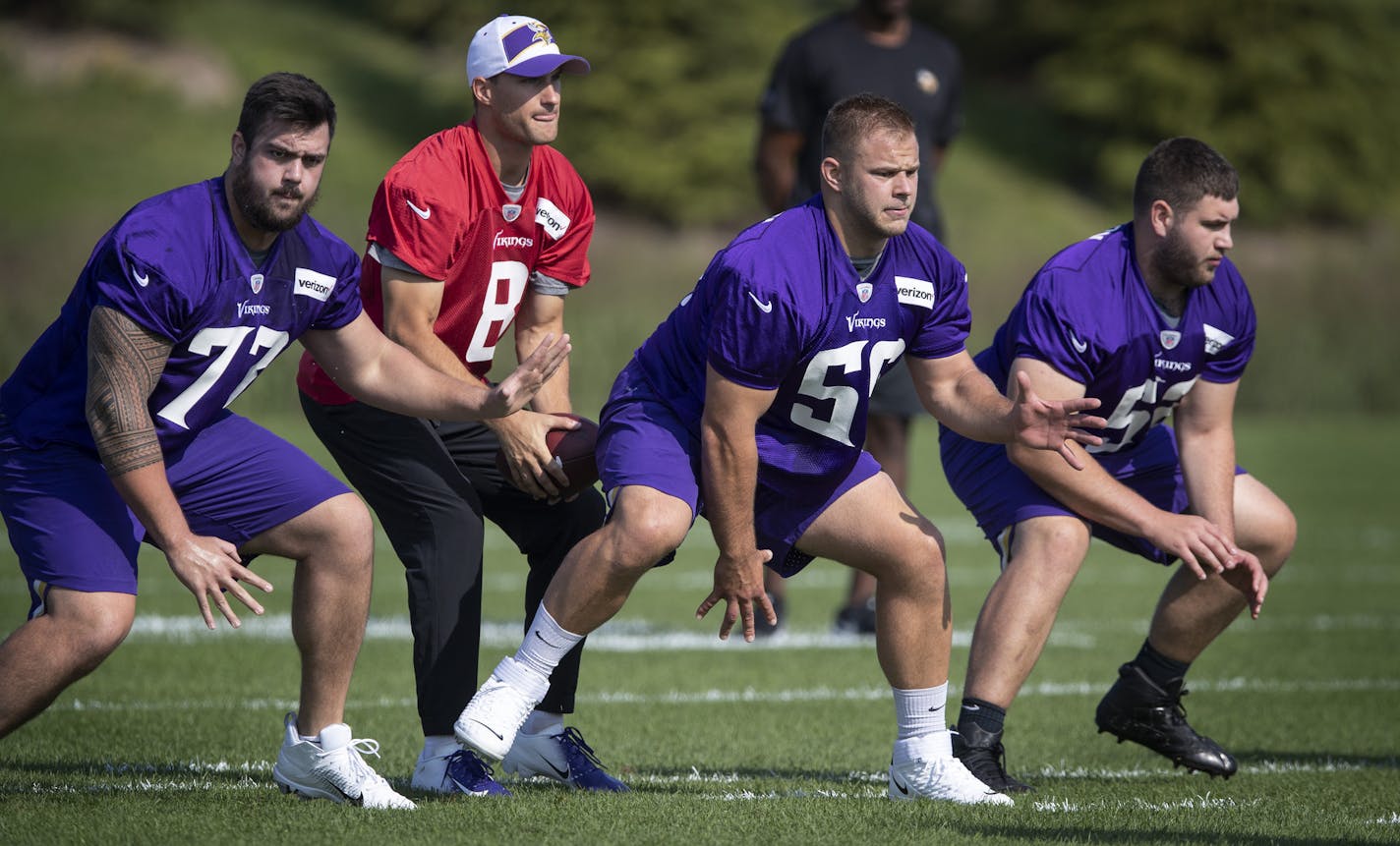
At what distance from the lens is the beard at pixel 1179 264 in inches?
209

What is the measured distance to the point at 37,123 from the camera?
34.9 m

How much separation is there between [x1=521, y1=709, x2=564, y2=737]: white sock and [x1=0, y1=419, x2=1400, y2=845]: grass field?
0.57 feet

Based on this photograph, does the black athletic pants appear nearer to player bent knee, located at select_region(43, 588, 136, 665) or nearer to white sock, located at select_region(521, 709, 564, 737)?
white sock, located at select_region(521, 709, 564, 737)

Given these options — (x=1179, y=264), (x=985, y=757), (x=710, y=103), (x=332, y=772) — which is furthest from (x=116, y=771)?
(x=710, y=103)

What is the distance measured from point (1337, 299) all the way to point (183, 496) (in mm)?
21198

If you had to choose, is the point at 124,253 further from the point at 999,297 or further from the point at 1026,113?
the point at 1026,113

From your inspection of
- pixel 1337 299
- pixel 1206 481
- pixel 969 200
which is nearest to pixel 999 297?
pixel 1337 299

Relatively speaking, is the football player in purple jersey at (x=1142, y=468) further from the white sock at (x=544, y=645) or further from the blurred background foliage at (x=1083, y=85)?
the blurred background foliage at (x=1083, y=85)

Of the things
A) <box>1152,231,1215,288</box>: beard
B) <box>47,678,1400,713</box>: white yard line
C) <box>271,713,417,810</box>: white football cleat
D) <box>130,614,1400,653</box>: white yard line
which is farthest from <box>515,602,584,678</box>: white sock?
<box>130,614,1400,653</box>: white yard line

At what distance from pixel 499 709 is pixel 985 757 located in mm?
1491

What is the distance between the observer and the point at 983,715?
5047mm

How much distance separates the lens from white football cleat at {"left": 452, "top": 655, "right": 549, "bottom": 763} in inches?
175

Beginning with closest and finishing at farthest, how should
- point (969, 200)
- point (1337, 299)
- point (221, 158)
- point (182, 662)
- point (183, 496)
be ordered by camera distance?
point (183, 496), point (182, 662), point (1337, 299), point (221, 158), point (969, 200)

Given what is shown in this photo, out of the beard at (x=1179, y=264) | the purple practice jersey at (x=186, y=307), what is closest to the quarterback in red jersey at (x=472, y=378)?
the purple practice jersey at (x=186, y=307)
